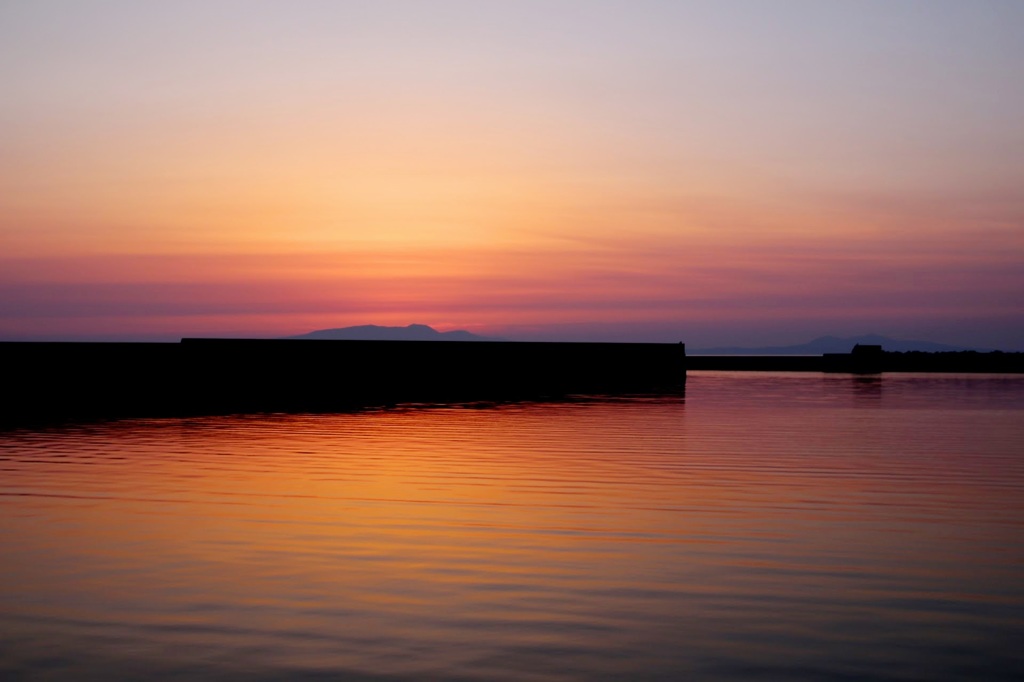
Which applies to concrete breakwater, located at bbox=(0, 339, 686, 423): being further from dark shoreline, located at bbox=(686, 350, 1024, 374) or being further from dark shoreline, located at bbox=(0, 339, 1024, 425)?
dark shoreline, located at bbox=(686, 350, 1024, 374)

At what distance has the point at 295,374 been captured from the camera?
4528 centimetres

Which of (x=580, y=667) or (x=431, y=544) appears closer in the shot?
(x=580, y=667)

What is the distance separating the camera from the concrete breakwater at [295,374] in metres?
32.9

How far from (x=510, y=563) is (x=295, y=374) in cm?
3771

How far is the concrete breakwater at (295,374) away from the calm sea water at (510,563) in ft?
45.8

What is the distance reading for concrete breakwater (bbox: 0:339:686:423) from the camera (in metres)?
32.9

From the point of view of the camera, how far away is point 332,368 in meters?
47.0

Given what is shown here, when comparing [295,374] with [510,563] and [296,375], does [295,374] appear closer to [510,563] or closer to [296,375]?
[296,375]

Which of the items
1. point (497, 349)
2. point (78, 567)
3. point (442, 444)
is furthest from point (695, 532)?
point (497, 349)

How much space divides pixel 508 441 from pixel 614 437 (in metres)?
1.96

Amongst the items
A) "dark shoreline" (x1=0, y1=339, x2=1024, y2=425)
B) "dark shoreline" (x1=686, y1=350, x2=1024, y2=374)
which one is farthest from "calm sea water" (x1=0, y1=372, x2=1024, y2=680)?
"dark shoreline" (x1=686, y1=350, x2=1024, y2=374)

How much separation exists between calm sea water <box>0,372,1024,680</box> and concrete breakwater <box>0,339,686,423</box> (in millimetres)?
13963

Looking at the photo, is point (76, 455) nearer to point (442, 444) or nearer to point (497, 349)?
point (442, 444)

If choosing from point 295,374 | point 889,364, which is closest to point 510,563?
point 295,374
